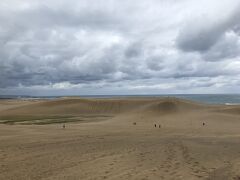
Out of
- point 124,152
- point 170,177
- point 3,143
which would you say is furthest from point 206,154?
point 3,143

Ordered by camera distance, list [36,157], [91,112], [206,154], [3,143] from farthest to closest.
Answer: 1. [91,112]
2. [3,143]
3. [206,154]
4. [36,157]

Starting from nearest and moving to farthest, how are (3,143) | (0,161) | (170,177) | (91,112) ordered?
(170,177) → (0,161) → (3,143) → (91,112)

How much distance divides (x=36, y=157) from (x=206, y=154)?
665 cm

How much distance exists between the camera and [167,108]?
131 ft

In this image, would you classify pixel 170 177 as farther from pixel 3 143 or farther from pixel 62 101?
pixel 62 101

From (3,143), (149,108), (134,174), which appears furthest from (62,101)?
(134,174)

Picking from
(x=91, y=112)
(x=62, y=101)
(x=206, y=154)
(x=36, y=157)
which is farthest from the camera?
(x=62, y=101)

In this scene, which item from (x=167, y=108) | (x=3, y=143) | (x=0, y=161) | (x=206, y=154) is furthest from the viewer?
(x=167, y=108)

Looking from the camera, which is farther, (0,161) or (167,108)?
(167,108)

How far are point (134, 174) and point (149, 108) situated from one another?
31.4m

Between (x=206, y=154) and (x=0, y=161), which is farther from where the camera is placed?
(x=206, y=154)

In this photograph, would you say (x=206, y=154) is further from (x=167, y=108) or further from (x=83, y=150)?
(x=167, y=108)

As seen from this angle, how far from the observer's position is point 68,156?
39.7 feet

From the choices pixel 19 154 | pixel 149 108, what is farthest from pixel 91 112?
pixel 19 154
